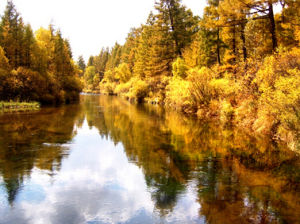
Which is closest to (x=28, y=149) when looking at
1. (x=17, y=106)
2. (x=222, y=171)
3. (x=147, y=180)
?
(x=147, y=180)

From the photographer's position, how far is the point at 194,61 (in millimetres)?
32438

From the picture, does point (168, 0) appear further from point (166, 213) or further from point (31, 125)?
point (166, 213)

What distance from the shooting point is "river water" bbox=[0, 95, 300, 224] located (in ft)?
21.3

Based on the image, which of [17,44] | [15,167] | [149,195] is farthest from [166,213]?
[17,44]

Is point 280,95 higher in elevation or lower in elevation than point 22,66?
lower

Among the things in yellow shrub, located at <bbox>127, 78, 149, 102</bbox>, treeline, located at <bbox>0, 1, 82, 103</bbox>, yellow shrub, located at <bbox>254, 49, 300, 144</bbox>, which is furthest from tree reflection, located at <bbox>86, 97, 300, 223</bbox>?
yellow shrub, located at <bbox>127, 78, 149, 102</bbox>

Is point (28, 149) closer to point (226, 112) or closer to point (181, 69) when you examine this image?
point (226, 112)

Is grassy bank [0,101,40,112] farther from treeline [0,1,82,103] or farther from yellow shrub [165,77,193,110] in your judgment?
yellow shrub [165,77,193,110]

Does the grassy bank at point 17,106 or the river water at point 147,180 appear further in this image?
the grassy bank at point 17,106

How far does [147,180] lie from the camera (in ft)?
28.7

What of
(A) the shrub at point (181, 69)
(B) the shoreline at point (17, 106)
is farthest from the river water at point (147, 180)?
(A) the shrub at point (181, 69)

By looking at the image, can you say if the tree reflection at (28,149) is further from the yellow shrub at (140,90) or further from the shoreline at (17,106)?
the yellow shrub at (140,90)

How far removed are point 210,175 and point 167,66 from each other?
35.9m

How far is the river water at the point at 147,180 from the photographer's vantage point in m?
6.49
